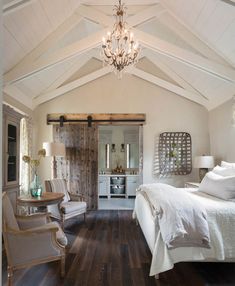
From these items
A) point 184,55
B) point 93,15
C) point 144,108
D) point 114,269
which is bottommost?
point 114,269

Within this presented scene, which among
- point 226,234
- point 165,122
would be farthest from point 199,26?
point 226,234

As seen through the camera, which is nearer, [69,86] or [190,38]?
[190,38]

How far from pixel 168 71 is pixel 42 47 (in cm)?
304

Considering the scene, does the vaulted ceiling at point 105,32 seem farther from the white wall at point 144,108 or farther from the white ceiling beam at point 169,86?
the white wall at point 144,108

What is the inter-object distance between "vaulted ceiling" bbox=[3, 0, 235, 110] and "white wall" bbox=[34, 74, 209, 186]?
2.75 ft

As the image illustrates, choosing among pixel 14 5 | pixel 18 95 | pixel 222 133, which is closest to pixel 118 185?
pixel 222 133

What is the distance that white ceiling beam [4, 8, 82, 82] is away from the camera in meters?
4.28

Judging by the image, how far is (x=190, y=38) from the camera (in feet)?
14.2

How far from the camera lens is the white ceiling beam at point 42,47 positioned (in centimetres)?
428

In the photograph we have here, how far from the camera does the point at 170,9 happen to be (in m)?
Answer: 4.12

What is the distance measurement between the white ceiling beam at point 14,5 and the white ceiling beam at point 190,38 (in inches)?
96.3

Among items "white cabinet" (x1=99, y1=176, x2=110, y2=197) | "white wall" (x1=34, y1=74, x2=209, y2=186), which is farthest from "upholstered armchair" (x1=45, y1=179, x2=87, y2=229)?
"white cabinet" (x1=99, y1=176, x2=110, y2=197)

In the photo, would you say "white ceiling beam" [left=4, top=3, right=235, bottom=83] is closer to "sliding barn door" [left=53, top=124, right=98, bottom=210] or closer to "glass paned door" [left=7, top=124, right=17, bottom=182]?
"glass paned door" [left=7, top=124, right=17, bottom=182]

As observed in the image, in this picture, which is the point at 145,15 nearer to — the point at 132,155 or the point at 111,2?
the point at 111,2
